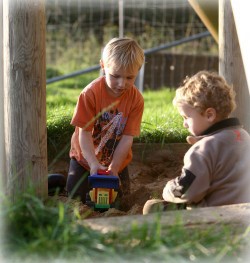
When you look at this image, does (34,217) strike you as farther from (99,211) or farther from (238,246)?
(99,211)

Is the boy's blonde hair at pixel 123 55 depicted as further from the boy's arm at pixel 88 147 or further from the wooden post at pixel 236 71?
the wooden post at pixel 236 71

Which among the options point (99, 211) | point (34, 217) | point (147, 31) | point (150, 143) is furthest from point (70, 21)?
point (34, 217)

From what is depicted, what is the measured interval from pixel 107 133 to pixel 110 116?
11 centimetres

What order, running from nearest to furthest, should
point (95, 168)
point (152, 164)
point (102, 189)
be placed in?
point (102, 189) → point (95, 168) → point (152, 164)

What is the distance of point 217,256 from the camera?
230 cm

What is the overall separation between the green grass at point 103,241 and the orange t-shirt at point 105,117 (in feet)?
4.93

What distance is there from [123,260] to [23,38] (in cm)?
137

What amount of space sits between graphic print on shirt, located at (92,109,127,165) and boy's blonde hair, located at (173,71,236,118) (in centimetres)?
76

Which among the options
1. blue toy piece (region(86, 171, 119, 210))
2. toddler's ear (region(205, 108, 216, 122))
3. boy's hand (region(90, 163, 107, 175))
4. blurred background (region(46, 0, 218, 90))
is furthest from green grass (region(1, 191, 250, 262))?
blurred background (region(46, 0, 218, 90))

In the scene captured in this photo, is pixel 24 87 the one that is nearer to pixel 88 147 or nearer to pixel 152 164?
pixel 88 147

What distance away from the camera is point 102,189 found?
381cm

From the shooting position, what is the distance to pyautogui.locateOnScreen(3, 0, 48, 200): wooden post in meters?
3.17

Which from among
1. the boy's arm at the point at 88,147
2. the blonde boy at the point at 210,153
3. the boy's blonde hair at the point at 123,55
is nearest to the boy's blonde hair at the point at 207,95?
the blonde boy at the point at 210,153

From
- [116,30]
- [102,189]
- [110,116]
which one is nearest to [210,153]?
[102,189]
